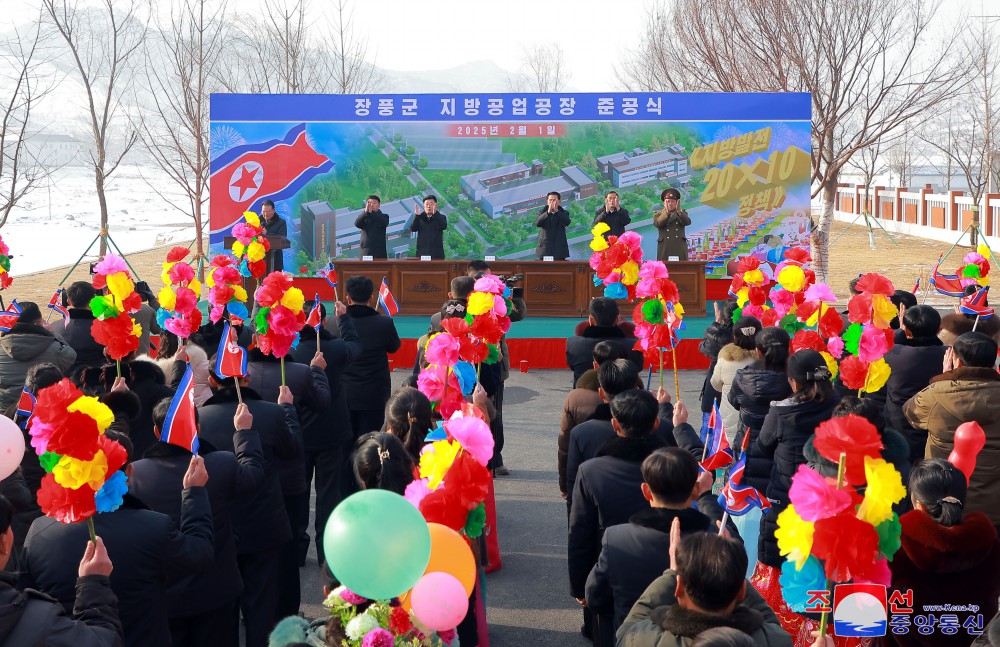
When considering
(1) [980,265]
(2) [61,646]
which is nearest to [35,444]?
(2) [61,646]

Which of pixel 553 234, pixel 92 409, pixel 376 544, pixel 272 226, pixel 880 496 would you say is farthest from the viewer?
pixel 272 226

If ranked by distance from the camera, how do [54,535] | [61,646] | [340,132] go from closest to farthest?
[61,646], [54,535], [340,132]

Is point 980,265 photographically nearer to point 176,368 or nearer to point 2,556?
point 176,368

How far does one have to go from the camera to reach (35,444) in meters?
2.81

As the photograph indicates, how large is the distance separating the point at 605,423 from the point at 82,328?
3749 mm

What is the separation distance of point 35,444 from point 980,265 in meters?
7.57

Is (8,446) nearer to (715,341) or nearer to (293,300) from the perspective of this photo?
(293,300)

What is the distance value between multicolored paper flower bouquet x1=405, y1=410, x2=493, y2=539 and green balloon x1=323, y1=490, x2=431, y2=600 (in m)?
0.79

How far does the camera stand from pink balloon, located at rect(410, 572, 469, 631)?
2.42 m

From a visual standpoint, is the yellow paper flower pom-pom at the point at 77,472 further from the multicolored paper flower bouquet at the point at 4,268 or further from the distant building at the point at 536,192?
the distant building at the point at 536,192

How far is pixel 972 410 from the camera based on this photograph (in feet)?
15.1

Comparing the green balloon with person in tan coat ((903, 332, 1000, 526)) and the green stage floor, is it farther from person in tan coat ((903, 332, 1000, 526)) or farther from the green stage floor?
the green stage floor

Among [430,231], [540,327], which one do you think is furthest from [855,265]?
[430,231]

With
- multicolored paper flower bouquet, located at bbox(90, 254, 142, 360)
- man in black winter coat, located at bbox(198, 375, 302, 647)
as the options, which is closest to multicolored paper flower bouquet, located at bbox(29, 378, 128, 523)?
man in black winter coat, located at bbox(198, 375, 302, 647)
